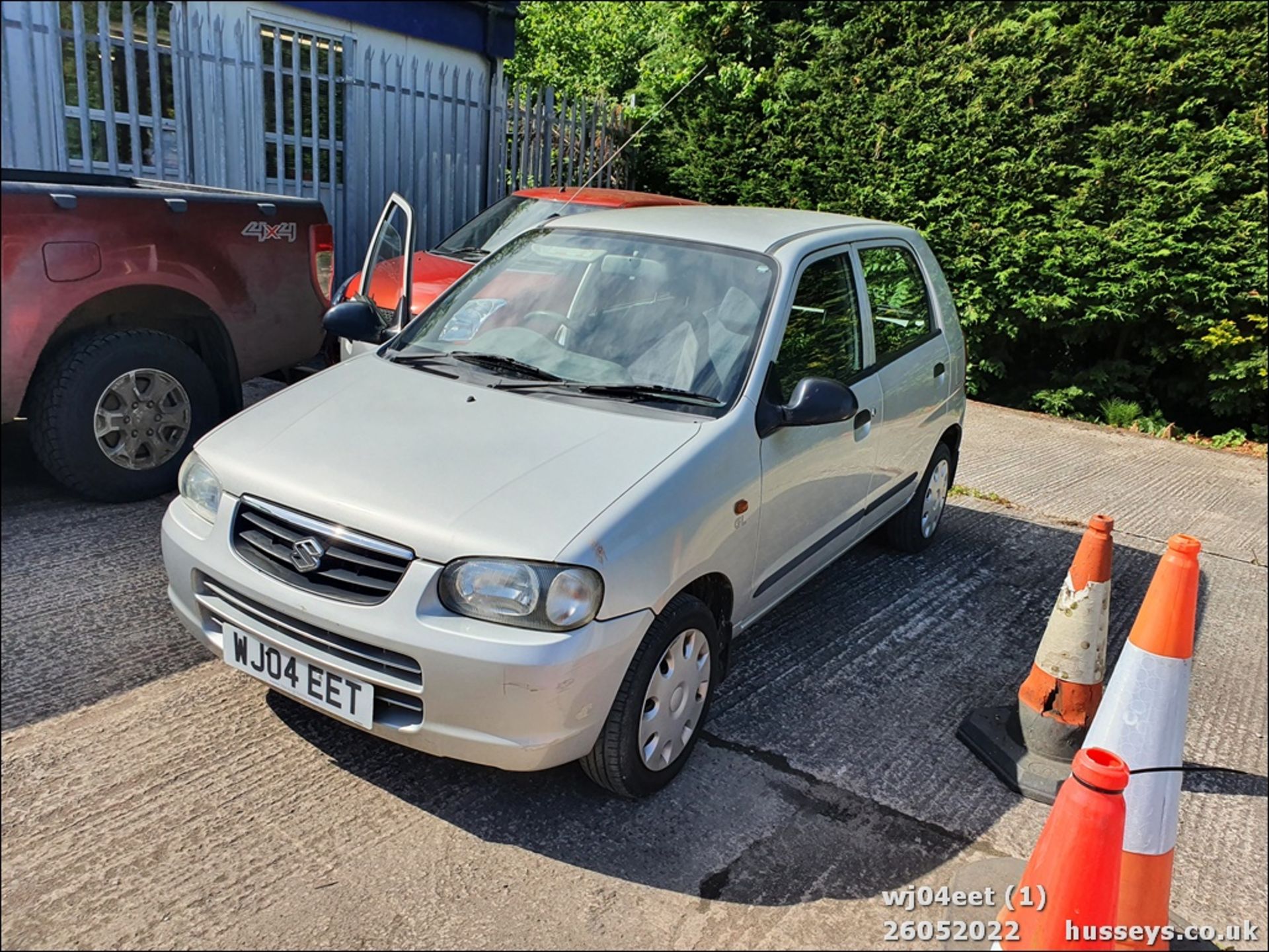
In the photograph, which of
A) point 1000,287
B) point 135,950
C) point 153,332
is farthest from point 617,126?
point 135,950

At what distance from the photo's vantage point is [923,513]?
5.14 metres

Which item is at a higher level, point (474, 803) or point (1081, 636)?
point (1081, 636)

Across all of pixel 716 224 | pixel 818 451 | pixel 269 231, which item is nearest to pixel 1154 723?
pixel 818 451

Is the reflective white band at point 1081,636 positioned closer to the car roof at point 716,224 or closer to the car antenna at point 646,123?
the car roof at point 716,224

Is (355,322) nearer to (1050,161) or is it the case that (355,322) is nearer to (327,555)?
(327,555)

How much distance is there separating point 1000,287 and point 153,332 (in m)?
7.43

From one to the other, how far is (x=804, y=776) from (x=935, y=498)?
2.50 metres

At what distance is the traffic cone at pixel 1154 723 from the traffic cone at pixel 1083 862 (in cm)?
34

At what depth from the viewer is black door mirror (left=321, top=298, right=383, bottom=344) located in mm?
3939

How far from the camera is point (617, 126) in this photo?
11844 mm

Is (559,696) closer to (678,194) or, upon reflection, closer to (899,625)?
(899,625)

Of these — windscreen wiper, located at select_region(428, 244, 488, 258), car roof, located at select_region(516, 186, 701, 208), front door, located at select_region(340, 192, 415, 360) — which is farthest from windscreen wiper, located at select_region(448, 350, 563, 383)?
car roof, located at select_region(516, 186, 701, 208)

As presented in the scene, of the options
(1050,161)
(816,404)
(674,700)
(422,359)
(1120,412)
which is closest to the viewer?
(674,700)

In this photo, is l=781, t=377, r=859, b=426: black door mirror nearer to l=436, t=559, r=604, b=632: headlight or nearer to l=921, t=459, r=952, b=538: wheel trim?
l=436, t=559, r=604, b=632: headlight
